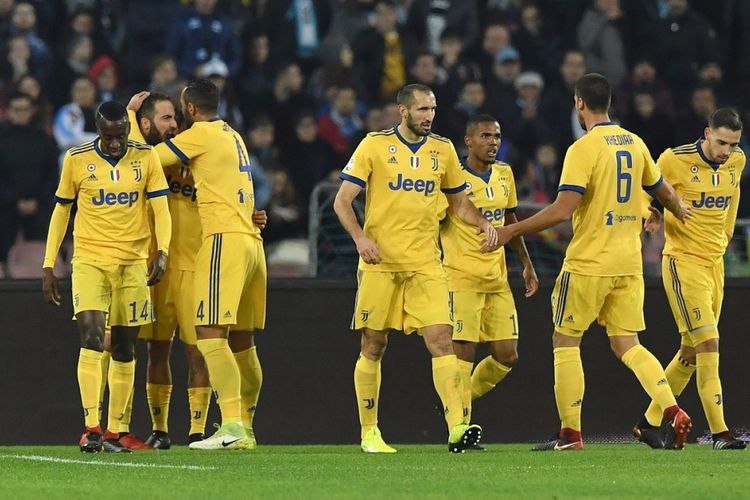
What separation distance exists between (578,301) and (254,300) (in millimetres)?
2154

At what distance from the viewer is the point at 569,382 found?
1045cm

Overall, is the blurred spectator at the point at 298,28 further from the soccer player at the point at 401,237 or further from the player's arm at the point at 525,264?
the soccer player at the point at 401,237

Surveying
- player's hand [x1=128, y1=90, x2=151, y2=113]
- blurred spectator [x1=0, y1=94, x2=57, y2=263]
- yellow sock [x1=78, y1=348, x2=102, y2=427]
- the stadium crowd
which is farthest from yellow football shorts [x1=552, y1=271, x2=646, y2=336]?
blurred spectator [x1=0, y1=94, x2=57, y2=263]

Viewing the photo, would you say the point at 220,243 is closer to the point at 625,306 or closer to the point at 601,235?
the point at 601,235

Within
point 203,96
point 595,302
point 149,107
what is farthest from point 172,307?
point 595,302

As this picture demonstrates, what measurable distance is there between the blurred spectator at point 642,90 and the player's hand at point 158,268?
26.4 feet

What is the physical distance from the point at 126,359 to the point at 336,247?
307 centimetres

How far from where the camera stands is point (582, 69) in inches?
680

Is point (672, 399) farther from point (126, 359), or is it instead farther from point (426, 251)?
point (126, 359)

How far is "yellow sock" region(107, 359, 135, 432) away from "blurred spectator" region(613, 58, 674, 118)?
322 inches

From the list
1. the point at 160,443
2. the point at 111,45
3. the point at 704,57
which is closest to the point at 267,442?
the point at 160,443

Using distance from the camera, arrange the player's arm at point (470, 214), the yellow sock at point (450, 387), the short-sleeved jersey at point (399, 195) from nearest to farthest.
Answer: the yellow sock at point (450, 387) → the short-sleeved jersey at point (399, 195) → the player's arm at point (470, 214)

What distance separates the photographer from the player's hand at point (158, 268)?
10.4 metres

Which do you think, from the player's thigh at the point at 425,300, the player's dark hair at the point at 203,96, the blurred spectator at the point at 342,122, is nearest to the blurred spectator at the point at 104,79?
the blurred spectator at the point at 342,122
